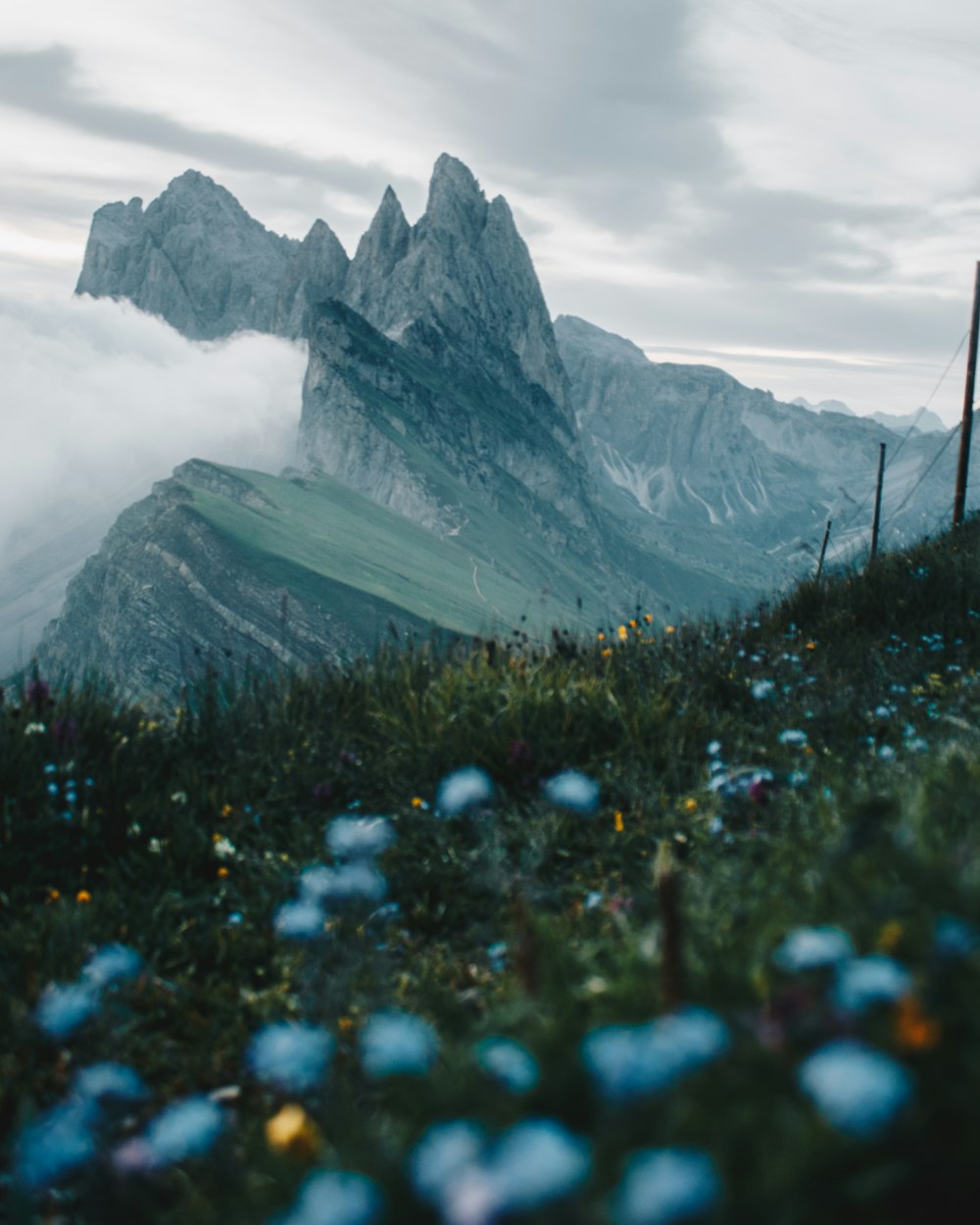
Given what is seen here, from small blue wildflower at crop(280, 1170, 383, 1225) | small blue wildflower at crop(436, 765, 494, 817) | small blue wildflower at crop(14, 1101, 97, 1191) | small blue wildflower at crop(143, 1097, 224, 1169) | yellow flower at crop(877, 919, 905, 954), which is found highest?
yellow flower at crop(877, 919, 905, 954)

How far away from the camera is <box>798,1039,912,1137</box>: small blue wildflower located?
120cm

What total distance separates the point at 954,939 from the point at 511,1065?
74cm

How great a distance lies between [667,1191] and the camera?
1.15m

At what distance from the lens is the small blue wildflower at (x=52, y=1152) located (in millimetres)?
1717

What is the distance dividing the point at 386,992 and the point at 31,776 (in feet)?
7.46

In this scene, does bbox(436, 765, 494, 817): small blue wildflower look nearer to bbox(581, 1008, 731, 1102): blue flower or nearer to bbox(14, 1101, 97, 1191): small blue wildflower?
bbox(14, 1101, 97, 1191): small blue wildflower

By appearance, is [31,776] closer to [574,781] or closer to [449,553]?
[574,781]

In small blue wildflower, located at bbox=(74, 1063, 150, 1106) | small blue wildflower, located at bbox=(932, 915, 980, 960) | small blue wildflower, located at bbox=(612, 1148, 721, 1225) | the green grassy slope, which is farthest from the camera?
the green grassy slope

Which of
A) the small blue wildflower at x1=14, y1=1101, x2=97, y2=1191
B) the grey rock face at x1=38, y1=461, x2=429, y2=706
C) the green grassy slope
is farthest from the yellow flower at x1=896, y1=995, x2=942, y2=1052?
the grey rock face at x1=38, y1=461, x2=429, y2=706

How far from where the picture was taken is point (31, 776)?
448cm

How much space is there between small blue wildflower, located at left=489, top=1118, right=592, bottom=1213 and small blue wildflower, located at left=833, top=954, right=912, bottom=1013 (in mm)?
448

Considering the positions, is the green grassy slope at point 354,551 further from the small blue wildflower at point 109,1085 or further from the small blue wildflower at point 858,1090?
the small blue wildflower at point 858,1090

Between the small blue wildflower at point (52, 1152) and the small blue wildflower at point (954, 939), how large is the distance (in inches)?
58.1

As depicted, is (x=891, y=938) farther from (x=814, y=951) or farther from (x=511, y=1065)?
(x=511, y=1065)
